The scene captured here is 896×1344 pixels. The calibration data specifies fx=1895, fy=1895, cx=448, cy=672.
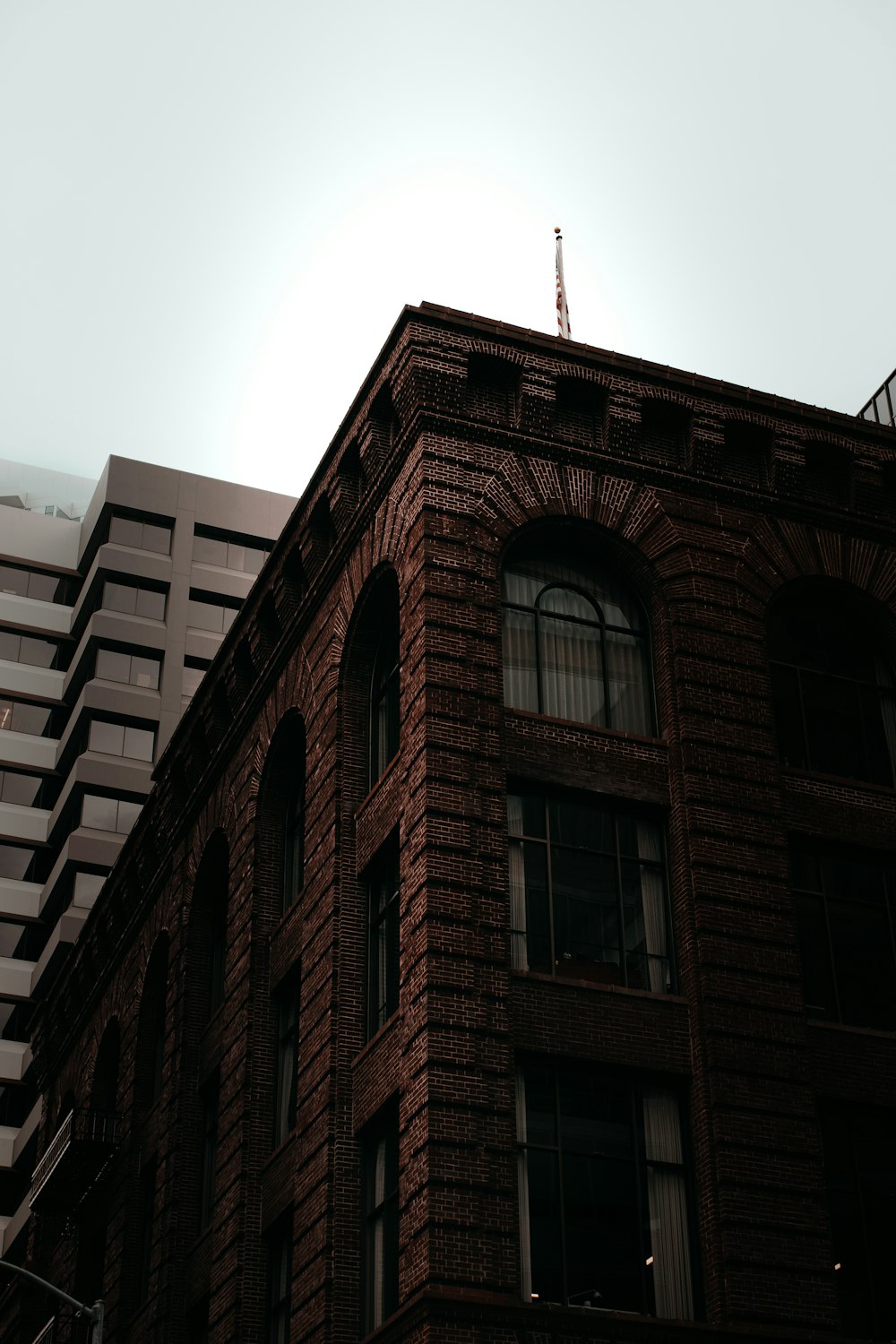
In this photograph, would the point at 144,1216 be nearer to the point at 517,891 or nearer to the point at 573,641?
the point at 517,891

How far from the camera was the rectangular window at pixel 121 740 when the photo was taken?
3083 inches

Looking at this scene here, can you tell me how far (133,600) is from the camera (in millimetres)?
82562

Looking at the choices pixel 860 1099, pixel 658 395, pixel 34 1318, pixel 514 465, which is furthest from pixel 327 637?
pixel 34 1318

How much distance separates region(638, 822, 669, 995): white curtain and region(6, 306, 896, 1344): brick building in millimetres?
44

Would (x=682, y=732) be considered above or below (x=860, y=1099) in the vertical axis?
above

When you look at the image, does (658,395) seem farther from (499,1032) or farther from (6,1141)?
(6,1141)

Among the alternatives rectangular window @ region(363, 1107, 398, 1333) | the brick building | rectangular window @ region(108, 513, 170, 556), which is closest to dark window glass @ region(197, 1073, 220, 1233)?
the brick building

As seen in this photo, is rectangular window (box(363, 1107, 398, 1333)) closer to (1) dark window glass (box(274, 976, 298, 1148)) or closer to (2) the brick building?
(2) the brick building

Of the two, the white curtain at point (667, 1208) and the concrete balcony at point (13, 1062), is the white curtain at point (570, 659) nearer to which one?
the white curtain at point (667, 1208)

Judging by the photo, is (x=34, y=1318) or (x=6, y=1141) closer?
(x=34, y=1318)

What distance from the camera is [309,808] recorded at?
32500mm

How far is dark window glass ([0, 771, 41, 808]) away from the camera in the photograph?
8144 centimetres

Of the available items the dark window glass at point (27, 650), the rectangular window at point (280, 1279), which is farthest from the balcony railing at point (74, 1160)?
the dark window glass at point (27, 650)

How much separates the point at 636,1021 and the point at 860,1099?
3415 millimetres
